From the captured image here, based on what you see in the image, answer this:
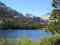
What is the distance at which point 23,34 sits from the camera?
305 cm

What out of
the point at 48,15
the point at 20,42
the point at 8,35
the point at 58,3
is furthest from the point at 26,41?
the point at 58,3

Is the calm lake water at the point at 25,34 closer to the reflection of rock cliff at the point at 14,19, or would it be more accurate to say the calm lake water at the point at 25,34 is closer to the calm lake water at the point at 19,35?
the calm lake water at the point at 19,35

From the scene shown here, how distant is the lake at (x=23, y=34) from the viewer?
9.95 feet

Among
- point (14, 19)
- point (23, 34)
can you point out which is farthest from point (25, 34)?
point (14, 19)

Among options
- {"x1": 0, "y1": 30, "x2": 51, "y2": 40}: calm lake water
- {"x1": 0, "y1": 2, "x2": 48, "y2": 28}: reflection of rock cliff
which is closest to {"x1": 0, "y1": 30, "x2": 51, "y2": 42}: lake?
Result: {"x1": 0, "y1": 30, "x2": 51, "y2": 40}: calm lake water

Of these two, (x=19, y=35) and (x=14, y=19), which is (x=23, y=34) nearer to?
(x=19, y=35)

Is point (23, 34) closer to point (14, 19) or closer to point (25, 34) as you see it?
point (25, 34)

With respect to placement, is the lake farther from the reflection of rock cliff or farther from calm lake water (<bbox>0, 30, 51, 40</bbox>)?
the reflection of rock cliff

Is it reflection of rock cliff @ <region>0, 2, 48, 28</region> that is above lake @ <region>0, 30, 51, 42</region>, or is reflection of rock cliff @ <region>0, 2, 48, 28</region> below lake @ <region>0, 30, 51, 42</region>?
above

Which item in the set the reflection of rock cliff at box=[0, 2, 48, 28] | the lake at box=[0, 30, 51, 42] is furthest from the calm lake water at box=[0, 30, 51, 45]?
the reflection of rock cliff at box=[0, 2, 48, 28]

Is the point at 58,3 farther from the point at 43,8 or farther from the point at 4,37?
the point at 4,37

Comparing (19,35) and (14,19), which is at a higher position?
(14,19)

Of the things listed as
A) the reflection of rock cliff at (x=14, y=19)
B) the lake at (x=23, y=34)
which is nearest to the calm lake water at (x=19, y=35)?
the lake at (x=23, y=34)

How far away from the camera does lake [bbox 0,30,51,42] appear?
3.03 meters
